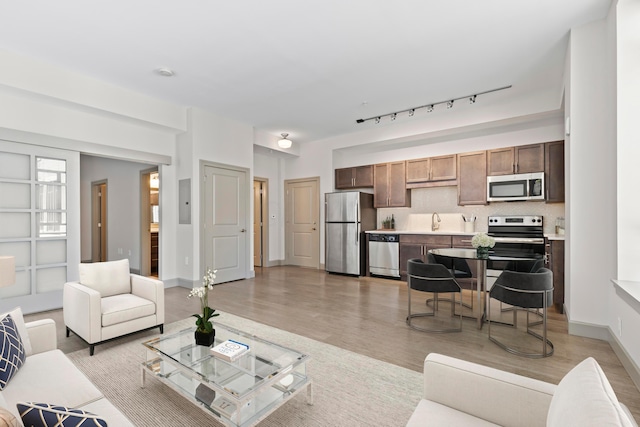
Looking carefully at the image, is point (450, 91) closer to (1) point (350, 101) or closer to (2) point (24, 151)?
(1) point (350, 101)

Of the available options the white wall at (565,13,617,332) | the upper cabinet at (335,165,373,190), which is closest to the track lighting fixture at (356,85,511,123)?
the upper cabinet at (335,165,373,190)

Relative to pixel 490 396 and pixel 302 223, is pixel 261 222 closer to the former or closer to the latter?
pixel 302 223

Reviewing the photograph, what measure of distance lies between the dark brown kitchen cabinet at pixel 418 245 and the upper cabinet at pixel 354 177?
1.46 meters

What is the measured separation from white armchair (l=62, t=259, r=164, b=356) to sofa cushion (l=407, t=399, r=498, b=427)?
2.68 m

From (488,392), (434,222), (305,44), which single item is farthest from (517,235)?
(488,392)

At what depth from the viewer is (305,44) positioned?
329cm

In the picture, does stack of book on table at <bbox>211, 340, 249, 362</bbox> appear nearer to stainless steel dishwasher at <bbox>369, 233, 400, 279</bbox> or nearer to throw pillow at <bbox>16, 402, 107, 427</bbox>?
throw pillow at <bbox>16, 402, 107, 427</bbox>

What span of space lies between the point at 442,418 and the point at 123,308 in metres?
2.79

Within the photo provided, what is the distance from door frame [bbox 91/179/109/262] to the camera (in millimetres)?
7242

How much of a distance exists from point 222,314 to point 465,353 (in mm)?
2672

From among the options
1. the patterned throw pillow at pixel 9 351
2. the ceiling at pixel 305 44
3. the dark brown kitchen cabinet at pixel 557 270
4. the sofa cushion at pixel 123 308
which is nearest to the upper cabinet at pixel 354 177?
the ceiling at pixel 305 44

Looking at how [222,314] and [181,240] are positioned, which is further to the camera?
[181,240]

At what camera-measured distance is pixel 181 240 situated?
213 inches

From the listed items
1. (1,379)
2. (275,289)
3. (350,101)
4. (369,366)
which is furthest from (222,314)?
(350,101)
